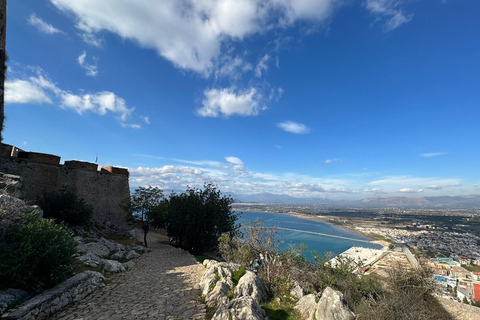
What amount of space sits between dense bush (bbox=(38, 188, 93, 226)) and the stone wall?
359 inches

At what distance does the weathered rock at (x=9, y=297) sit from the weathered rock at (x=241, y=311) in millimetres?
4522

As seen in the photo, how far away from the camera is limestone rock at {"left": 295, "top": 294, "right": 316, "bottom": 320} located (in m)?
4.98

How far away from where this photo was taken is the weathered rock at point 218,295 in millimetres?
5867

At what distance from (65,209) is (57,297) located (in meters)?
11.0

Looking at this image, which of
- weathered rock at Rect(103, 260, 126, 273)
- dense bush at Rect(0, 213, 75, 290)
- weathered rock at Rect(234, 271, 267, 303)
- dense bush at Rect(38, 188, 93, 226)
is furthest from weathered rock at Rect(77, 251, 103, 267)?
weathered rock at Rect(234, 271, 267, 303)

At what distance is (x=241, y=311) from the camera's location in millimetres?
4395

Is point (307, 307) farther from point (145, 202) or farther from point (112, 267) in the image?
point (145, 202)

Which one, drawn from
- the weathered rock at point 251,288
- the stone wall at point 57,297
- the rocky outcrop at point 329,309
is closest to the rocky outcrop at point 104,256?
the stone wall at point 57,297

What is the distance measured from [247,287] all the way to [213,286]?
1.51 meters

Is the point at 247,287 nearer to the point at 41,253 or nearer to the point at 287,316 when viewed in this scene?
the point at 287,316

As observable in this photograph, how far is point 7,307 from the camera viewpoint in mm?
4574

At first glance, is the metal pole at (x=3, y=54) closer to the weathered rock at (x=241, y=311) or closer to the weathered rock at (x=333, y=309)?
the weathered rock at (x=241, y=311)

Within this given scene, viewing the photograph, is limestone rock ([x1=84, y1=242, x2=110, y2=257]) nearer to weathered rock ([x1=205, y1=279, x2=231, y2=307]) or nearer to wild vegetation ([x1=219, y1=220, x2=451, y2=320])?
wild vegetation ([x1=219, y1=220, x2=451, y2=320])

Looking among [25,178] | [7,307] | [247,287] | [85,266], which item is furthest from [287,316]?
[25,178]
